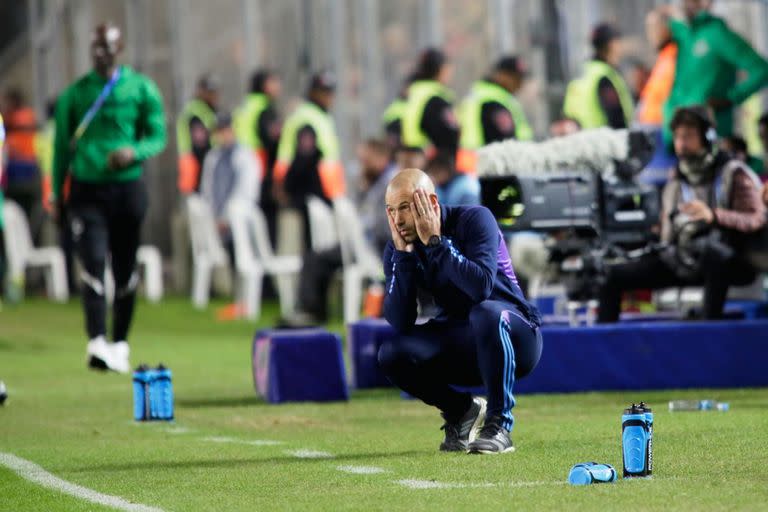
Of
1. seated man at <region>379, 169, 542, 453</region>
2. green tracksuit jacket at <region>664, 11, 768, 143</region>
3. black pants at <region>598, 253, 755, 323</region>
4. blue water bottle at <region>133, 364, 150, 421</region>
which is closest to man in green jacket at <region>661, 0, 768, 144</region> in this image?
green tracksuit jacket at <region>664, 11, 768, 143</region>

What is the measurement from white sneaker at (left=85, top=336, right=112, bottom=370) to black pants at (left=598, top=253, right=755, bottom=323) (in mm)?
3522

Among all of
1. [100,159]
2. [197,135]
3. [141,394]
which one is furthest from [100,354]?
[197,135]

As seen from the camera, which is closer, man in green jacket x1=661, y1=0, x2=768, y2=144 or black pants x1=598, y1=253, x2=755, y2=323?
black pants x1=598, y1=253, x2=755, y2=323

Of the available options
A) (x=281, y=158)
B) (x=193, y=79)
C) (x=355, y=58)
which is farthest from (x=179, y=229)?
(x=281, y=158)

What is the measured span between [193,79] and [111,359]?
1580cm

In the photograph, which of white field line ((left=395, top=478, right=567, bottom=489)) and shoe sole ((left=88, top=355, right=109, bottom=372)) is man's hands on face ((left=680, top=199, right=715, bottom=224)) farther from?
white field line ((left=395, top=478, right=567, bottom=489))

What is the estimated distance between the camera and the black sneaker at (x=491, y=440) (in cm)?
865

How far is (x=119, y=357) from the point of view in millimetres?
14312

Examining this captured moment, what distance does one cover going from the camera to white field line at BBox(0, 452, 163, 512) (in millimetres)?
7363

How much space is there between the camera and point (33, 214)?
3161cm

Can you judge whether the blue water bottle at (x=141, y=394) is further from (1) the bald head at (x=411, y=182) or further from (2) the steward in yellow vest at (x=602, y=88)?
(2) the steward in yellow vest at (x=602, y=88)

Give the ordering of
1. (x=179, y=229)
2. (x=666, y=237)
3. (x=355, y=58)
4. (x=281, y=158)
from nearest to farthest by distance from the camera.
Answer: (x=666, y=237) < (x=281, y=158) < (x=355, y=58) < (x=179, y=229)

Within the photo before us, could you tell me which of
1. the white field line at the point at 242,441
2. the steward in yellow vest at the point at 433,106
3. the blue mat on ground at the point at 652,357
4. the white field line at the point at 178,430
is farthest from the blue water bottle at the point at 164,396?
the steward in yellow vest at the point at 433,106

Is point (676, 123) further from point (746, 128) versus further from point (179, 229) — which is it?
point (179, 229)
